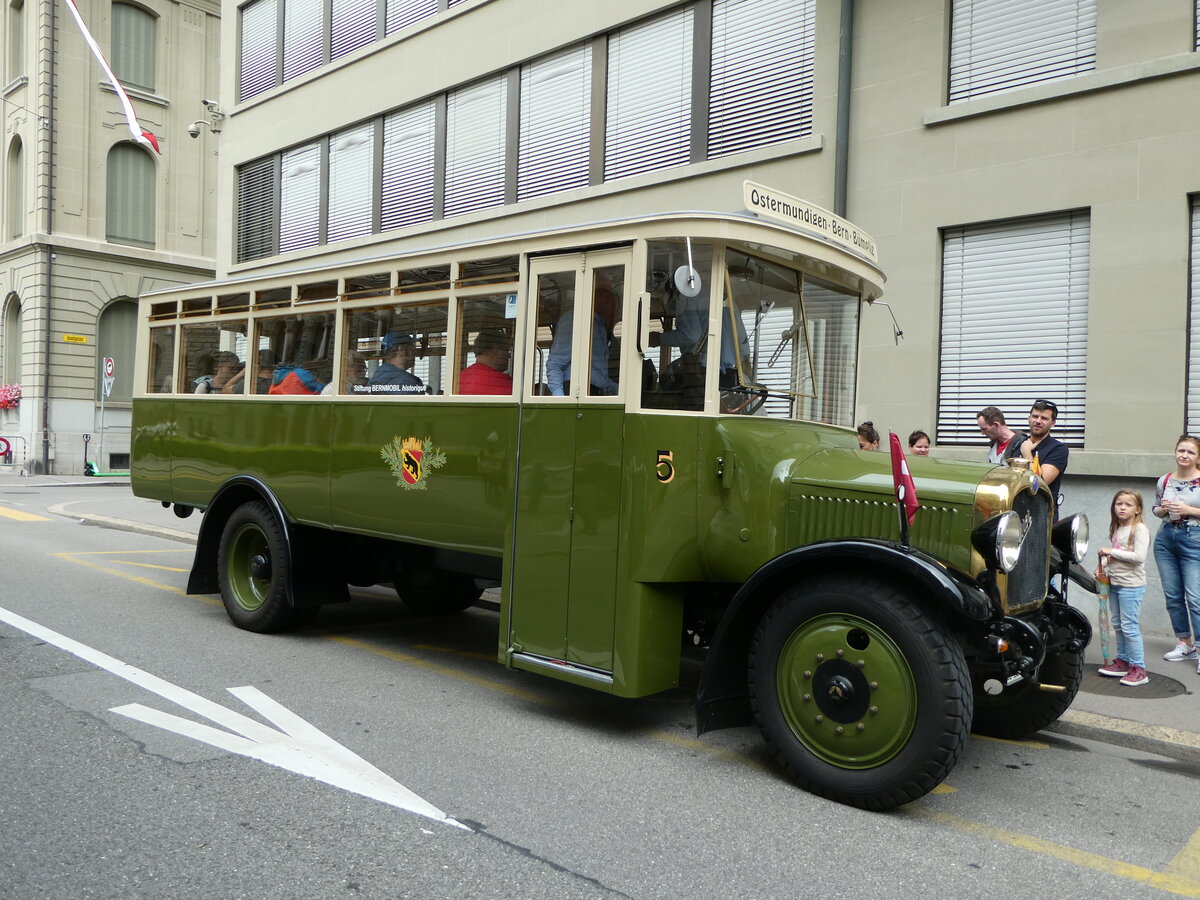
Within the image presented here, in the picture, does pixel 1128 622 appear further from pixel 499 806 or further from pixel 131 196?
pixel 131 196

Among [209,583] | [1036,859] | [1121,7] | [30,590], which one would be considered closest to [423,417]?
[209,583]

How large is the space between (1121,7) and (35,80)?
30406mm

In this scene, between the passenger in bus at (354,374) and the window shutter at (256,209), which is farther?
the window shutter at (256,209)

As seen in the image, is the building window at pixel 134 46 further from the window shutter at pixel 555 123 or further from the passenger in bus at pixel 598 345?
the passenger in bus at pixel 598 345

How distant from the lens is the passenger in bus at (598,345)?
5.12m

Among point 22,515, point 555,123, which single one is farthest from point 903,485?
point 22,515

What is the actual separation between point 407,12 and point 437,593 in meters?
11.2

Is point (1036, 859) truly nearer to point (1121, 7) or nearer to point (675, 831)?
point (675, 831)

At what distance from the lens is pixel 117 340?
30.0 meters

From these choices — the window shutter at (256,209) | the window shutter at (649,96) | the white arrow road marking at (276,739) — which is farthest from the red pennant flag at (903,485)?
the window shutter at (256,209)

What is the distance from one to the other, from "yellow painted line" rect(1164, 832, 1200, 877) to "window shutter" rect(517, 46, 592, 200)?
1065 cm

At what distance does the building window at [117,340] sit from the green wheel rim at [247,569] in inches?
983

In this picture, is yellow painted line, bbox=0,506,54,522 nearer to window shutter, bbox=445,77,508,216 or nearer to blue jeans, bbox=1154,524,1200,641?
window shutter, bbox=445,77,508,216

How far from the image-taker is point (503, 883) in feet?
10.9
